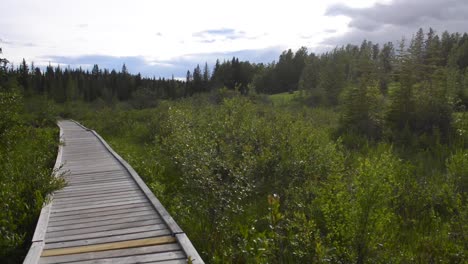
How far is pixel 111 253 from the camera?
462 cm

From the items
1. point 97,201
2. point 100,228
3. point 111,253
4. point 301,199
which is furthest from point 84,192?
point 301,199

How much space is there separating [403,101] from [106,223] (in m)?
15.3

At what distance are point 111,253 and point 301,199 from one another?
141 inches

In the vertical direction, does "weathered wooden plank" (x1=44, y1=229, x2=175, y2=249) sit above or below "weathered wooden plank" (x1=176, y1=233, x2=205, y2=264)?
below

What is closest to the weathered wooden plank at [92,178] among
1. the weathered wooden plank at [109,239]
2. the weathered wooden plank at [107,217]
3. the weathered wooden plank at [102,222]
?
the weathered wooden plank at [107,217]

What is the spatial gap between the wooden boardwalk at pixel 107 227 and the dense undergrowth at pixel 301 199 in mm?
501

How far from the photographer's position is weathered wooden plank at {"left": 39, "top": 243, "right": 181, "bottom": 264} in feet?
14.7

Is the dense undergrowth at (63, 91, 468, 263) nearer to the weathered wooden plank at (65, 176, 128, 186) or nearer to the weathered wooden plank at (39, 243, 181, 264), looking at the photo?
the weathered wooden plank at (39, 243, 181, 264)

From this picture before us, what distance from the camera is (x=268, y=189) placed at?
328 inches

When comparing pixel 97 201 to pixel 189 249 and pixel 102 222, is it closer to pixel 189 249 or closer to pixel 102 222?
pixel 102 222

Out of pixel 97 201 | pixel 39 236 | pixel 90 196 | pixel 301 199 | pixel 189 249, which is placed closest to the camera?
pixel 189 249

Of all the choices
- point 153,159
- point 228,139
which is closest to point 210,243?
point 228,139

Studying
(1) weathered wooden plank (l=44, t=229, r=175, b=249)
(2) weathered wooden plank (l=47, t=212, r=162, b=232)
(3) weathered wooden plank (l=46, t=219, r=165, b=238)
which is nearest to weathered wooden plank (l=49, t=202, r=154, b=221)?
(2) weathered wooden plank (l=47, t=212, r=162, b=232)

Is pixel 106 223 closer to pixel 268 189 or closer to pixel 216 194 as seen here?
pixel 216 194
